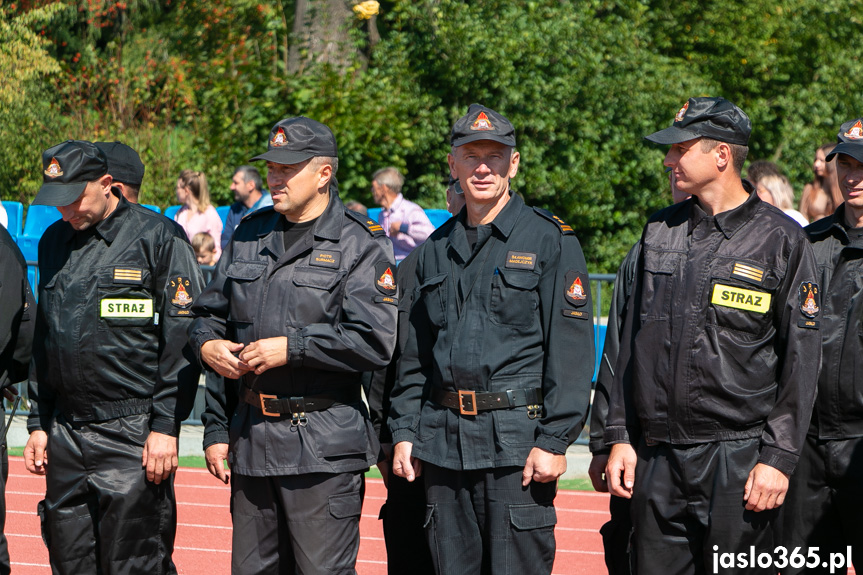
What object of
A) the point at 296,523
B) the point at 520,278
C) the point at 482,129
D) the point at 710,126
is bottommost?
the point at 296,523

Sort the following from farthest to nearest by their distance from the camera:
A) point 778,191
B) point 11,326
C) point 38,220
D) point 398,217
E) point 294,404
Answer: point 38,220
point 398,217
point 778,191
point 11,326
point 294,404

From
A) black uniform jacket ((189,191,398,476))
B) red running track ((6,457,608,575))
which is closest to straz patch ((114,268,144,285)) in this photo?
black uniform jacket ((189,191,398,476))

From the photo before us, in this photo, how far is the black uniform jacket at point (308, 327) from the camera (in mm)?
4145

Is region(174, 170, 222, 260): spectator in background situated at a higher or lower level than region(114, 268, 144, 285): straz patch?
lower

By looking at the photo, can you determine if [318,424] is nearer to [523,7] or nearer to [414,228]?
[414,228]

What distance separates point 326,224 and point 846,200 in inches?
86.6

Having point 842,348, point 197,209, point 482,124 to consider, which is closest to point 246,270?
point 482,124

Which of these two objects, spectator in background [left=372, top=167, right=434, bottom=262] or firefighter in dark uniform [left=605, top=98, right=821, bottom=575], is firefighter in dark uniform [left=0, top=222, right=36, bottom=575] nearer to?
firefighter in dark uniform [left=605, top=98, right=821, bottom=575]

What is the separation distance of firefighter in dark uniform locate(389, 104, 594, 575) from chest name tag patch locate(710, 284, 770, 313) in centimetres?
53

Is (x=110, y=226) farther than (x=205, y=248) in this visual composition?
No

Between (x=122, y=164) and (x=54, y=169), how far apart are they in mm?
357

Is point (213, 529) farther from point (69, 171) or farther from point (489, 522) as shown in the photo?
point (489, 522)

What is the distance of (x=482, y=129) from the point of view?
425cm

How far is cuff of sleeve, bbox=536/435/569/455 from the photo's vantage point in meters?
3.97
